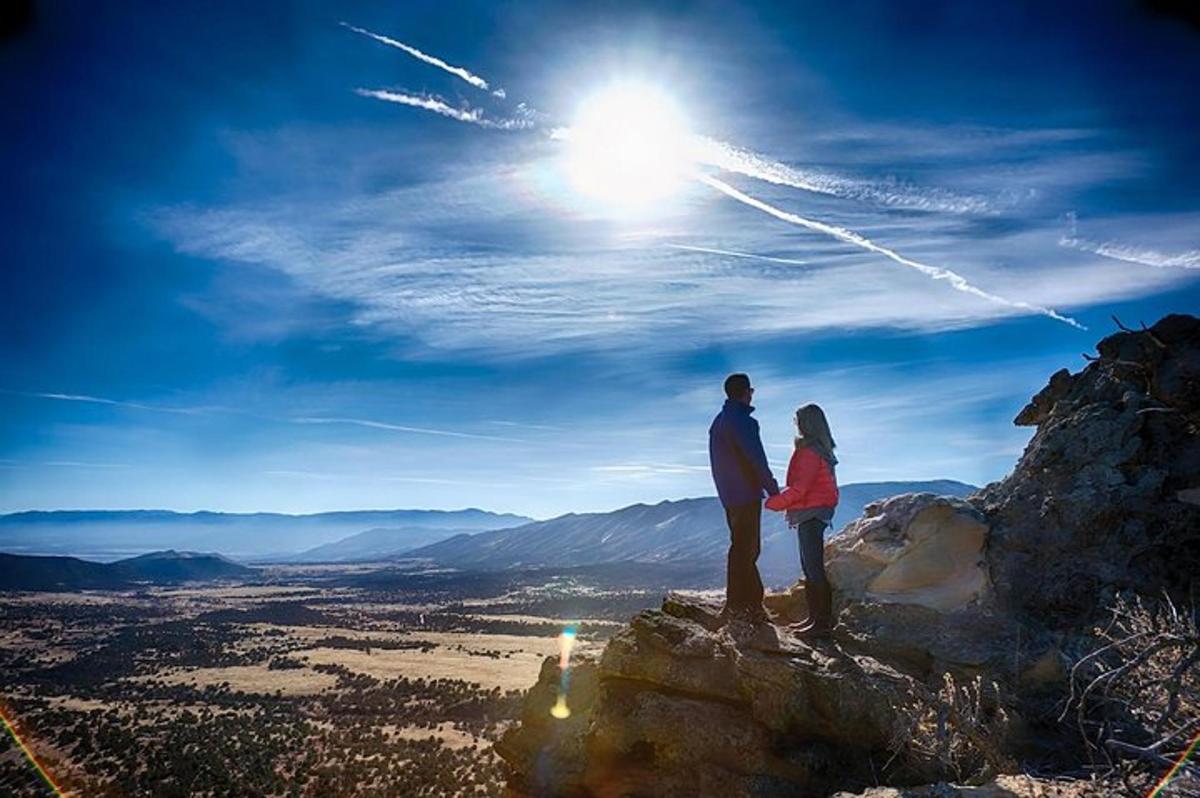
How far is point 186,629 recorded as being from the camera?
293ft

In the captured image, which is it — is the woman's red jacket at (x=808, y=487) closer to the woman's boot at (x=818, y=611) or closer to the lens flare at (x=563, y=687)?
the woman's boot at (x=818, y=611)

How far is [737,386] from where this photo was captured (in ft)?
24.1

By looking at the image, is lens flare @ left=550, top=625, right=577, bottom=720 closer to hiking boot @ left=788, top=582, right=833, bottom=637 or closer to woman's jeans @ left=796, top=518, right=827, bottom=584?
hiking boot @ left=788, top=582, right=833, bottom=637

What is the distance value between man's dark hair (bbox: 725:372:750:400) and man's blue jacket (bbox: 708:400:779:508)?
4.3 inches

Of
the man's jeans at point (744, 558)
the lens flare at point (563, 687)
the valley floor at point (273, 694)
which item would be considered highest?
the man's jeans at point (744, 558)

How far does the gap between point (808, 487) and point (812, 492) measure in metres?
0.07

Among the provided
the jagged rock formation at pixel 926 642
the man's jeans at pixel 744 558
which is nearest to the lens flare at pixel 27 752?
the jagged rock formation at pixel 926 642

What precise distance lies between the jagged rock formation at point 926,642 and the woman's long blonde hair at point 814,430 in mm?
2044

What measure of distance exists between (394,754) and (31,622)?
100 metres

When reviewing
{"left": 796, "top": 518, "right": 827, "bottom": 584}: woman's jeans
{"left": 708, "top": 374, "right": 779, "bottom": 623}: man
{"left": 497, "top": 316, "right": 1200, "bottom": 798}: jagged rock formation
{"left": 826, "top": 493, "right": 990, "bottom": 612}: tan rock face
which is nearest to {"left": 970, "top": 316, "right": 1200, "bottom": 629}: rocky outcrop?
{"left": 497, "top": 316, "right": 1200, "bottom": 798}: jagged rock formation

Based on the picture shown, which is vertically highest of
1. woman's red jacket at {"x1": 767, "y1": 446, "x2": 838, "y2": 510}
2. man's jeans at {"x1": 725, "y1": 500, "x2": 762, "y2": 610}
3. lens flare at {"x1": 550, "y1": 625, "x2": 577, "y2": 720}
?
woman's red jacket at {"x1": 767, "y1": 446, "x2": 838, "y2": 510}

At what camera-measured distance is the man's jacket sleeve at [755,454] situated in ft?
23.3

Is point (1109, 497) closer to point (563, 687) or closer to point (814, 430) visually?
point (814, 430)

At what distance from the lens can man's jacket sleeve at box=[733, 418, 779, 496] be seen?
709 centimetres
